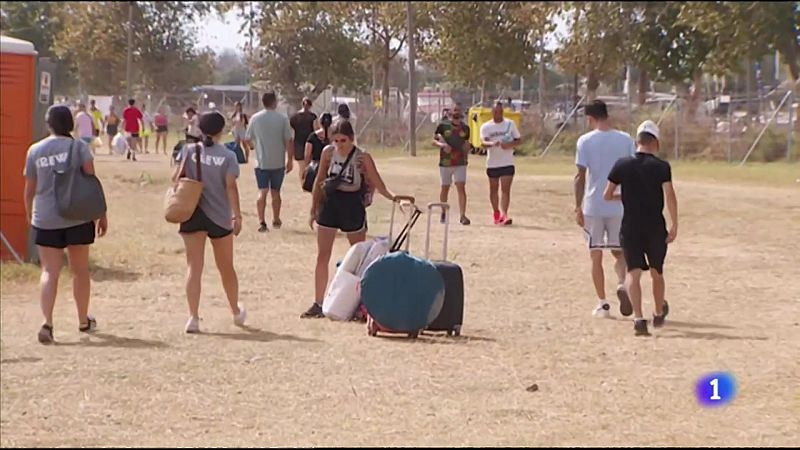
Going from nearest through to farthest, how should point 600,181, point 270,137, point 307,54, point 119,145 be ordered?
point 600,181
point 270,137
point 119,145
point 307,54

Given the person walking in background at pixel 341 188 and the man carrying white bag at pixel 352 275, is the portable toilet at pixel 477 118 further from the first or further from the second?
the man carrying white bag at pixel 352 275

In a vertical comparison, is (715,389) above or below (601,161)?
below

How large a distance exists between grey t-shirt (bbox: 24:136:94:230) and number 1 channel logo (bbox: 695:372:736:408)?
13.6 ft

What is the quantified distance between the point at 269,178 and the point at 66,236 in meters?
7.45

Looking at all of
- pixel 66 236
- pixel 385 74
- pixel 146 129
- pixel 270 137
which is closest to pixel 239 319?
pixel 66 236

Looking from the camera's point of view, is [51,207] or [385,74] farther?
[385,74]

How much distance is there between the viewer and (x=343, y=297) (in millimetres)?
9977

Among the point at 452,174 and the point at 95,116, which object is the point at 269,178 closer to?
the point at 452,174

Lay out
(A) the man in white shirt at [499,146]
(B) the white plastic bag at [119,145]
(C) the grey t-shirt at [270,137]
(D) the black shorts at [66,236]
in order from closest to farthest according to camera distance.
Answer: (D) the black shorts at [66,236]
(C) the grey t-shirt at [270,137]
(A) the man in white shirt at [499,146]
(B) the white plastic bag at [119,145]

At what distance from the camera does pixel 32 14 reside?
242 feet

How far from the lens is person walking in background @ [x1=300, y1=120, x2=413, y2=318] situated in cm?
1009

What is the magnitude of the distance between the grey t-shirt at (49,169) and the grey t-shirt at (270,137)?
7.22m

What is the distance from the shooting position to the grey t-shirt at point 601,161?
34.1 ft

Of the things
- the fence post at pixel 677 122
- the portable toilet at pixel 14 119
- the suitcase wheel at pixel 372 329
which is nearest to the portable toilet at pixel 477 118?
the fence post at pixel 677 122
